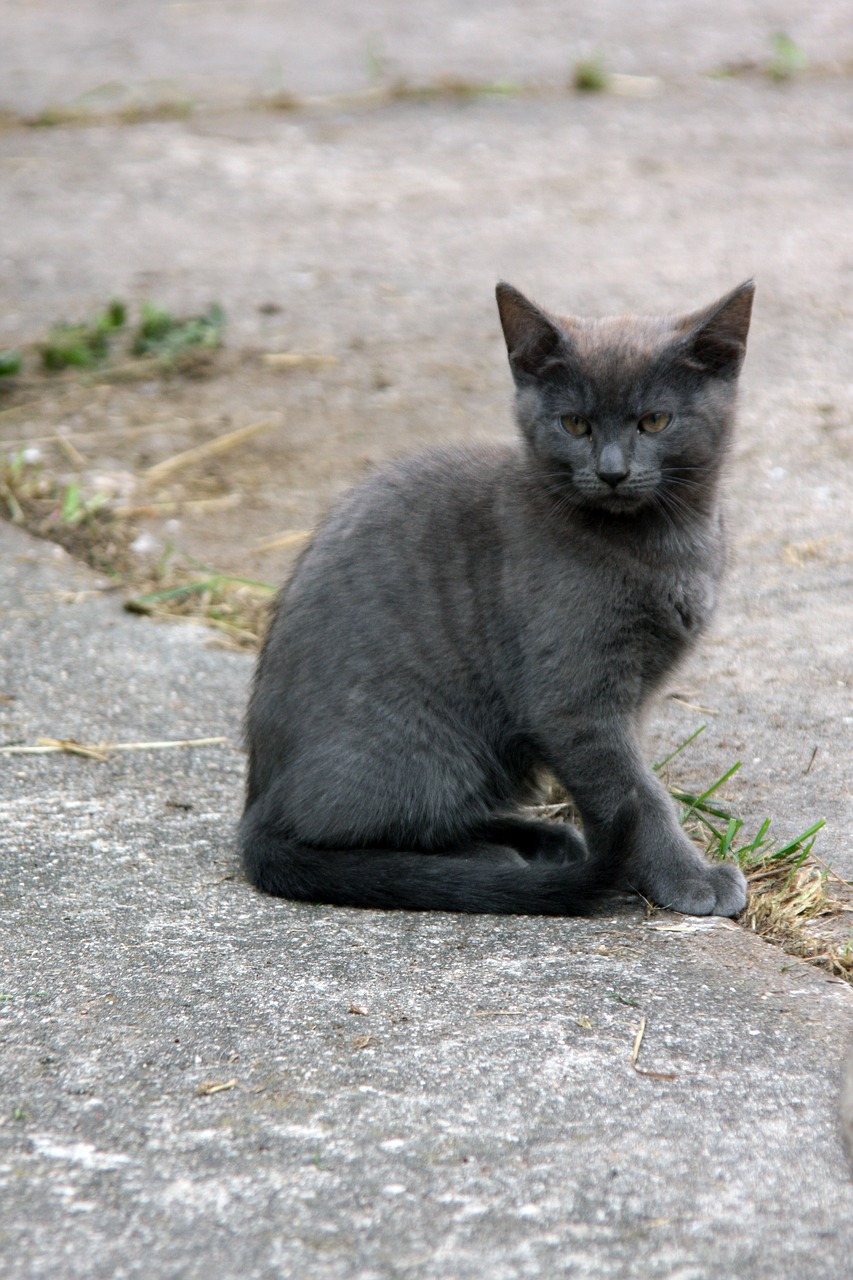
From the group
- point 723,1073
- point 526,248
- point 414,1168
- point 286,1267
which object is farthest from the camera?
point 526,248

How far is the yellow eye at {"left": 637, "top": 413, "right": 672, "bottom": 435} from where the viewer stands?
2381mm

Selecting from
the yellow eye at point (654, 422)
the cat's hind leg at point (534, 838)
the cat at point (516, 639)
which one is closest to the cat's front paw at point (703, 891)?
the cat at point (516, 639)

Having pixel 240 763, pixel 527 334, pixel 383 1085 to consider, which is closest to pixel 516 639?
pixel 527 334

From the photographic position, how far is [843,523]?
3.65 m

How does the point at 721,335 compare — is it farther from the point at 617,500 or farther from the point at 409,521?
the point at 409,521

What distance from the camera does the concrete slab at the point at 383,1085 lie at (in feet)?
4.92

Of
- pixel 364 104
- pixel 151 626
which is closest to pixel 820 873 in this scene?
pixel 151 626

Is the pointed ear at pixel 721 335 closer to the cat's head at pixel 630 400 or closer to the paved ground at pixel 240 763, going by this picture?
the cat's head at pixel 630 400

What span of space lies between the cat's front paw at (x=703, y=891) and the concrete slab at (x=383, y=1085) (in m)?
0.03

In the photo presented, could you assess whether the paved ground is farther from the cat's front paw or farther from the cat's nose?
the cat's nose

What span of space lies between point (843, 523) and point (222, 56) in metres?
5.61

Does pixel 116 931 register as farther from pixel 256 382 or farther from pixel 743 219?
pixel 743 219

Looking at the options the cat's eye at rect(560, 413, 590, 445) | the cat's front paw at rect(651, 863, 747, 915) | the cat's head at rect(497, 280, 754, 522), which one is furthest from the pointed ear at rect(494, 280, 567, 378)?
the cat's front paw at rect(651, 863, 747, 915)

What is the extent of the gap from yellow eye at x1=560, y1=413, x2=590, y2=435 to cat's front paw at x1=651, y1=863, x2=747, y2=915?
0.76 m
